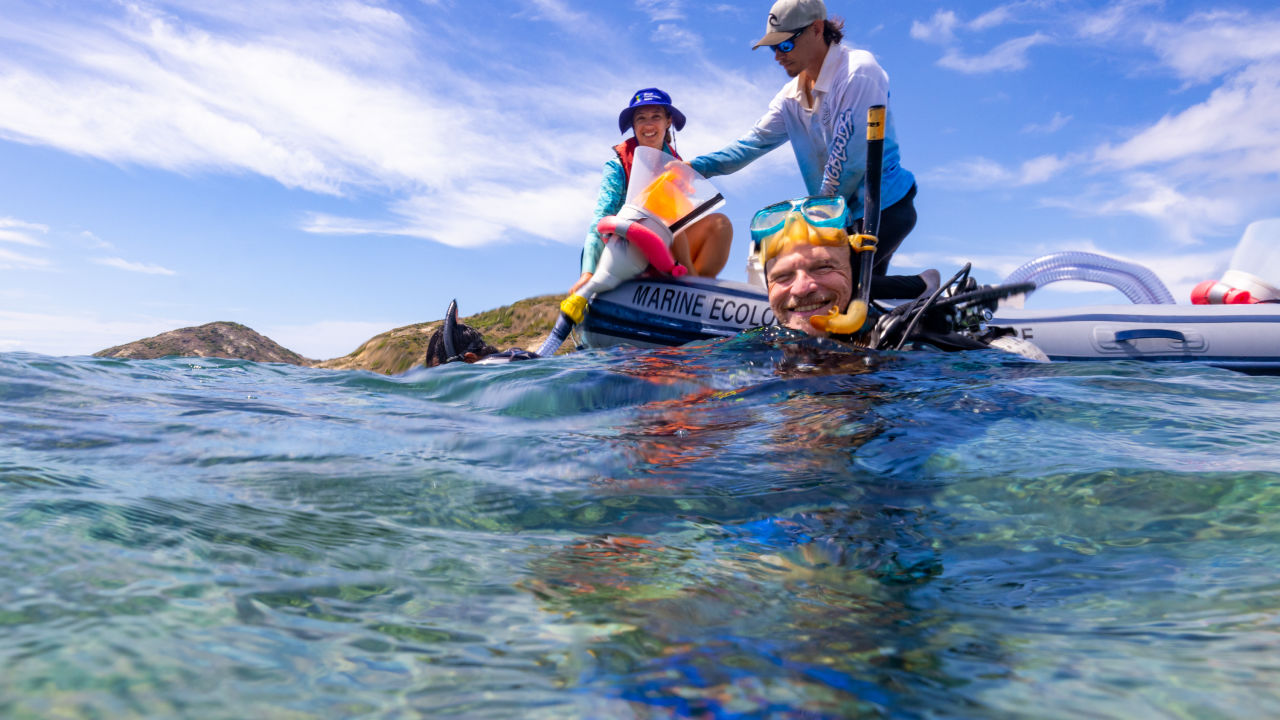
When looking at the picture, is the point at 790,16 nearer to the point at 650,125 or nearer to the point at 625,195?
the point at 650,125

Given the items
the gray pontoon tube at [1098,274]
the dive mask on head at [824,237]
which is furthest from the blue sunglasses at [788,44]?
the gray pontoon tube at [1098,274]

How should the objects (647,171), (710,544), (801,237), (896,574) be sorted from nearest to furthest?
(896,574) → (710,544) → (801,237) → (647,171)

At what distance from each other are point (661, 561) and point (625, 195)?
6.37m

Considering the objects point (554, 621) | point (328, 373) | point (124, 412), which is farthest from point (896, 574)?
point (328, 373)

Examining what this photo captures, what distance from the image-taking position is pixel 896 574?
5.47ft

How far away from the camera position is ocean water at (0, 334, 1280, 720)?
104 cm

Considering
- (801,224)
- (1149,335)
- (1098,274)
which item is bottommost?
(1149,335)

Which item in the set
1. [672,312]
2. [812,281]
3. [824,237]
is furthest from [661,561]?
[672,312]

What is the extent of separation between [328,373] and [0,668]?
6.41m

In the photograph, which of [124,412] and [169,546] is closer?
[169,546]

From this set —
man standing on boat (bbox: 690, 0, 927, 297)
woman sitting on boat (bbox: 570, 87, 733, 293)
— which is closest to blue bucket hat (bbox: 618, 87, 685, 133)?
woman sitting on boat (bbox: 570, 87, 733, 293)

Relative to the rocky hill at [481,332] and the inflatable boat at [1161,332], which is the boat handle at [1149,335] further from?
the rocky hill at [481,332]

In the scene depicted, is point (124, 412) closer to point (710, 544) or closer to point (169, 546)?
point (169, 546)

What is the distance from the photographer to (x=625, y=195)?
25.2 feet
